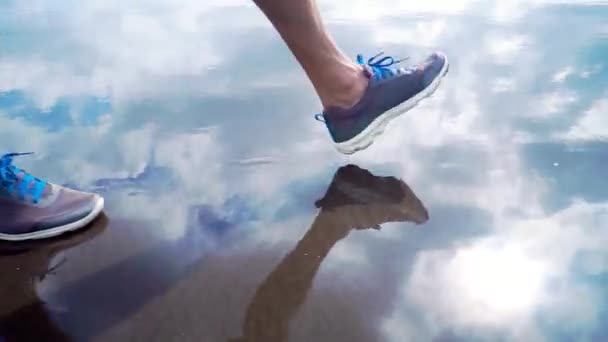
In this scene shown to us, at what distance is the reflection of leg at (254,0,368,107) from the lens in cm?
151

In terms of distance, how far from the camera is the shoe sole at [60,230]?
1432mm

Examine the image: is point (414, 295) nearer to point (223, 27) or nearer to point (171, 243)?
point (171, 243)

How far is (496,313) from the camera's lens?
A: 1175mm

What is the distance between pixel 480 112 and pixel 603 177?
0.43 metres

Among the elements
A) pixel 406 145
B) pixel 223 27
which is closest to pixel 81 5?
pixel 223 27

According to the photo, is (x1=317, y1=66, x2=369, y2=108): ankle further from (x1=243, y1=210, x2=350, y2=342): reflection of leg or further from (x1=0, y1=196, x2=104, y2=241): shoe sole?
(x1=0, y1=196, x2=104, y2=241): shoe sole

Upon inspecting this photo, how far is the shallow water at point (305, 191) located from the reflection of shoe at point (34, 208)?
36mm

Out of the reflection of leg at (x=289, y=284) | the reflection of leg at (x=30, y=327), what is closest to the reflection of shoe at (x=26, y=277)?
the reflection of leg at (x=30, y=327)

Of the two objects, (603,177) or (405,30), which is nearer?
(603,177)

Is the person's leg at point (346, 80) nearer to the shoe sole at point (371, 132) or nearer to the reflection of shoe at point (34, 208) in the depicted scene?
the shoe sole at point (371, 132)

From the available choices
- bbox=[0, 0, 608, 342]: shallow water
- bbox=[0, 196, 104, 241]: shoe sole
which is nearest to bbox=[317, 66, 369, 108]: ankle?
bbox=[0, 0, 608, 342]: shallow water

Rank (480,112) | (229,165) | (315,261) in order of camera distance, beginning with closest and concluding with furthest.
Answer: (315,261), (229,165), (480,112)

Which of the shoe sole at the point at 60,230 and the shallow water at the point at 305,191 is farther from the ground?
the shoe sole at the point at 60,230

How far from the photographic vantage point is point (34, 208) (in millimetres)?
1457
